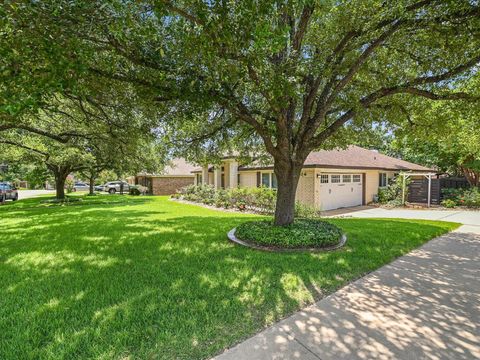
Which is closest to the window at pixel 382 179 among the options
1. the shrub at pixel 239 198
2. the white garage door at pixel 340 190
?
the white garage door at pixel 340 190

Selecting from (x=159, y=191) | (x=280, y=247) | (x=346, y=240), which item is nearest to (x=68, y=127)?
(x=280, y=247)

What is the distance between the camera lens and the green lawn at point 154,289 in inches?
110

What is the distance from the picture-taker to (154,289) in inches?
160

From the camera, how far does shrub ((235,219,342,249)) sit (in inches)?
246

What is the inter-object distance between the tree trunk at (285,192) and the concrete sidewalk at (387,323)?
2.82 metres

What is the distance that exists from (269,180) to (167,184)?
56.2 feet

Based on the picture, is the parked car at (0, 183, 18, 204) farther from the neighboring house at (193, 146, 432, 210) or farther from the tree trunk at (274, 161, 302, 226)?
the tree trunk at (274, 161, 302, 226)

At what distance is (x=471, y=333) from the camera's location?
3.05 m

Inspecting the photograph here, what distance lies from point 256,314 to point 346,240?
4491mm

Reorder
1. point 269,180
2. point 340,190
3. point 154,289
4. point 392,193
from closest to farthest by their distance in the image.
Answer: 1. point 154,289
2. point 340,190
3. point 269,180
4. point 392,193

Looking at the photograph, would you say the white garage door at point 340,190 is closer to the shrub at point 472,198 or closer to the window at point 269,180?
the window at point 269,180

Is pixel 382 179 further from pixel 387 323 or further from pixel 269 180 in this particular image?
pixel 387 323

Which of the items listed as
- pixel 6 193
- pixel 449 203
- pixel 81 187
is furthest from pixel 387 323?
pixel 81 187

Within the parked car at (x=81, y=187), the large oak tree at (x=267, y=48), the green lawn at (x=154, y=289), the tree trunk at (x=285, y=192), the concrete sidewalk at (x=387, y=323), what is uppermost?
the large oak tree at (x=267, y=48)
